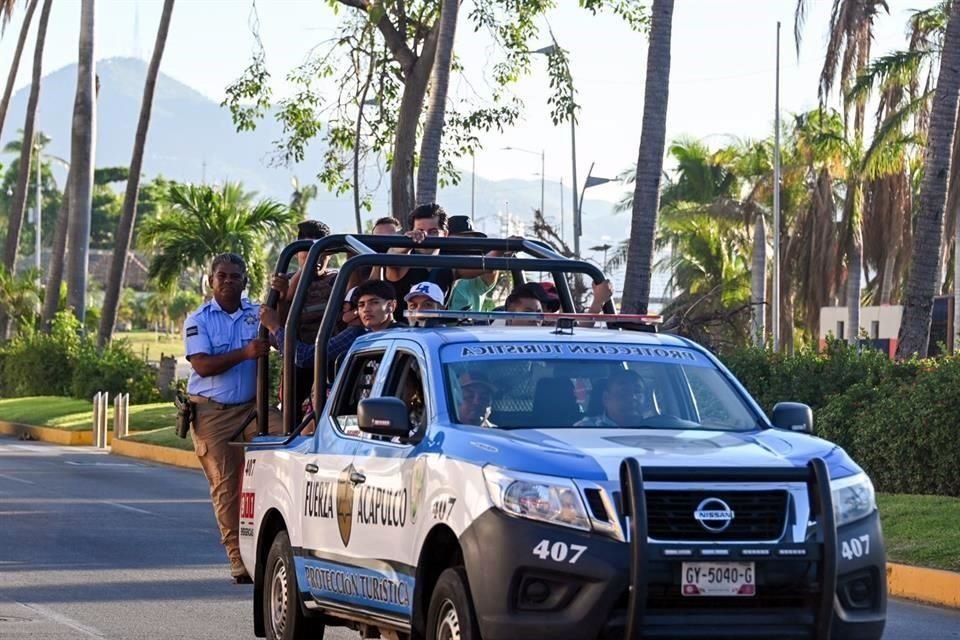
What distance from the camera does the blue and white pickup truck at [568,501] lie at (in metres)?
7.82

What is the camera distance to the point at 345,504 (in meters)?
9.78

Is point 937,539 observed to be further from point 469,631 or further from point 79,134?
point 79,134

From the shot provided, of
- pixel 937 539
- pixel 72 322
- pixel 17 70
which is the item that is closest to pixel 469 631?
pixel 937 539

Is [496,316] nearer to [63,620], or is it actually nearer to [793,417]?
[793,417]

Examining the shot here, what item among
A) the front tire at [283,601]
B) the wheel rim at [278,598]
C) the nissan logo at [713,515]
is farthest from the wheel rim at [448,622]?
the wheel rim at [278,598]

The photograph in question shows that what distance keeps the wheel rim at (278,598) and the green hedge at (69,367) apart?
37.1 m

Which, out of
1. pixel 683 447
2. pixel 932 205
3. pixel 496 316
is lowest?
pixel 683 447

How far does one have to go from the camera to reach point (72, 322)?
168 feet

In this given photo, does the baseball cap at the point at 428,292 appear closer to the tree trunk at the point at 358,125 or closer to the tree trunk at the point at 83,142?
the tree trunk at the point at 358,125

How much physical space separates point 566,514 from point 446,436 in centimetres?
108

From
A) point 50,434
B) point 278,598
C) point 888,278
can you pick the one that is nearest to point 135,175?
point 50,434

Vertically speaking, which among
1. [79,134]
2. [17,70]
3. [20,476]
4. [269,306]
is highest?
[17,70]

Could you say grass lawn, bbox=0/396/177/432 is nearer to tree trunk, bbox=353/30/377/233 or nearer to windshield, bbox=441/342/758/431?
tree trunk, bbox=353/30/377/233

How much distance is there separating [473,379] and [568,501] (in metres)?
1.55
